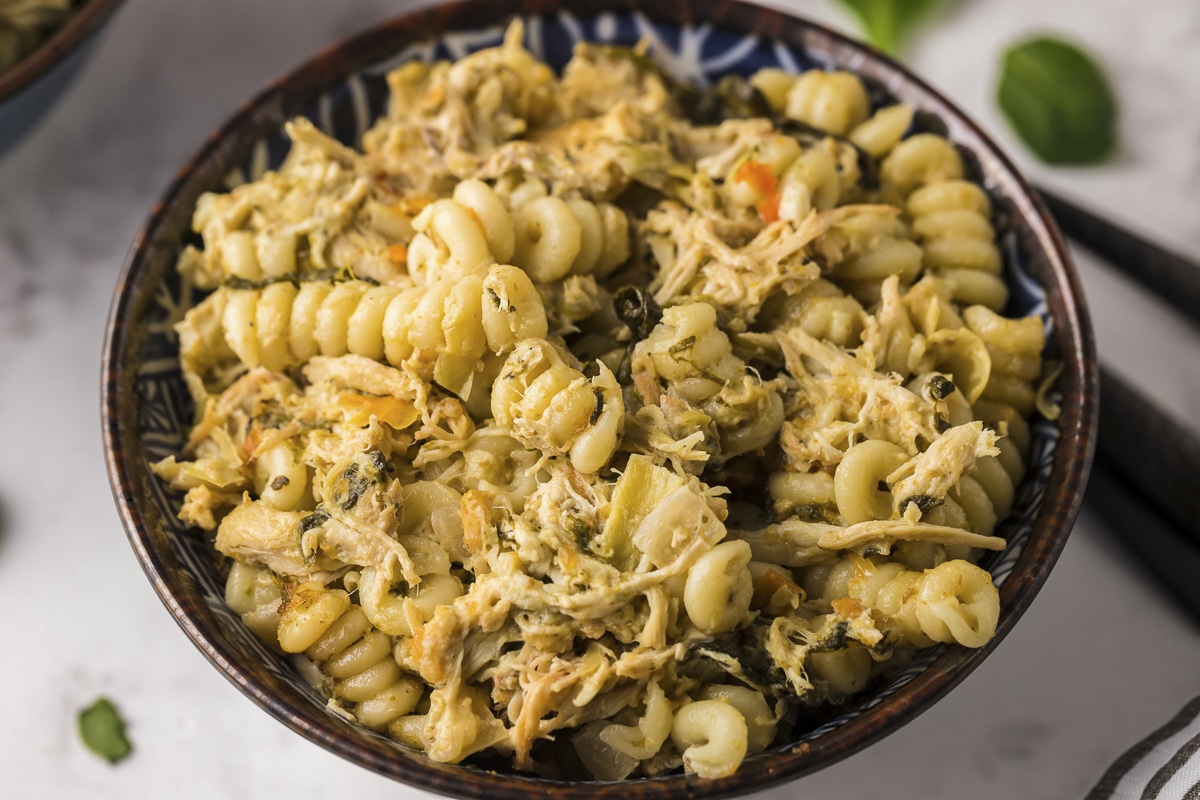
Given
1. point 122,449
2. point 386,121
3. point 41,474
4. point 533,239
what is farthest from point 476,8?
point 41,474

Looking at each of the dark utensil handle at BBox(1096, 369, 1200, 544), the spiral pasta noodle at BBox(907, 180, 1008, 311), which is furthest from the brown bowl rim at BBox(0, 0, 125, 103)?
the dark utensil handle at BBox(1096, 369, 1200, 544)

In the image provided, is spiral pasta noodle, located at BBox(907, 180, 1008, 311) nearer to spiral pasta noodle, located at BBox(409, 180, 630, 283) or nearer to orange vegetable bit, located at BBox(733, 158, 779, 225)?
orange vegetable bit, located at BBox(733, 158, 779, 225)

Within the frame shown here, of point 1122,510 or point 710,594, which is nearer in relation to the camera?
point 710,594

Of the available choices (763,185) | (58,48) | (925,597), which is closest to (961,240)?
(763,185)

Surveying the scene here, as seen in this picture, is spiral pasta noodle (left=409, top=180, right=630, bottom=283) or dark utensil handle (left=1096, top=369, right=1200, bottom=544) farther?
dark utensil handle (left=1096, top=369, right=1200, bottom=544)

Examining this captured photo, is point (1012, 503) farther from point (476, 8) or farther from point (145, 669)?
point (145, 669)

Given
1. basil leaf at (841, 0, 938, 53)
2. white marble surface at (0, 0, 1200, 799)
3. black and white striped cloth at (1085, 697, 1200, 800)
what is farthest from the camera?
basil leaf at (841, 0, 938, 53)
